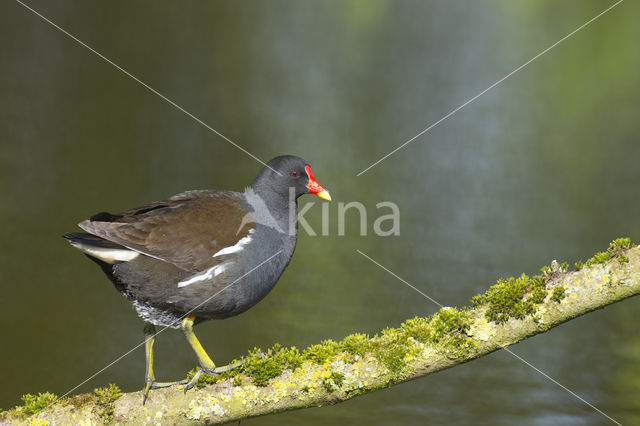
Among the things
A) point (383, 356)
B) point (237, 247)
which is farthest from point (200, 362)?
point (383, 356)

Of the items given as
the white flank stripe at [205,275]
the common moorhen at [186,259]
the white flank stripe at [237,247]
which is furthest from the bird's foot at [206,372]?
the white flank stripe at [237,247]

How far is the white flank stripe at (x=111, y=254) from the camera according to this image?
3.20m

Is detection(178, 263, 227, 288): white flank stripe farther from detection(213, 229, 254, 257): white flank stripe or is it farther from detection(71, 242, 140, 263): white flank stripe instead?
detection(71, 242, 140, 263): white flank stripe

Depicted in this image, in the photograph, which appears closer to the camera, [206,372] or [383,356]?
[383,356]

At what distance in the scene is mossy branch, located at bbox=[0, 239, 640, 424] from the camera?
2.88m

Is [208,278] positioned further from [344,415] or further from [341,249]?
[341,249]

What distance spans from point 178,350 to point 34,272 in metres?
2.19

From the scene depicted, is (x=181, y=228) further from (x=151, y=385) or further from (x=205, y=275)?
(x=151, y=385)

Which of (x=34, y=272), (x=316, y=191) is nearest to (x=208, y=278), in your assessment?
(x=316, y=191)

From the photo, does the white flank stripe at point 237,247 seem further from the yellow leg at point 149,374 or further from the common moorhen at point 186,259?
the yellow leg at point 149,374

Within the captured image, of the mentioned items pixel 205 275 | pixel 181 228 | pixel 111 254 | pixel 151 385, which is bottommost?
pixel 151 385

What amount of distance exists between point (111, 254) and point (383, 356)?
1.37 metres

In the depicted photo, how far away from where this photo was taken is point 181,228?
3.35m

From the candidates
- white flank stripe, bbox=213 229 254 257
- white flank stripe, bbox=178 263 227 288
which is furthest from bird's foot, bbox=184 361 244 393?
white flank stripe, bbox=213 229 254 257
